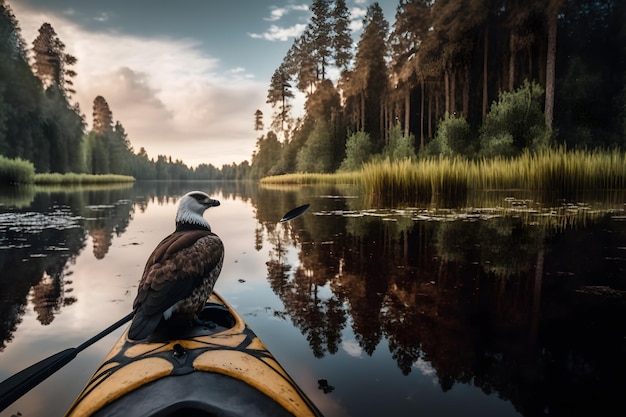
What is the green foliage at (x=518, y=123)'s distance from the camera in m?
22.6

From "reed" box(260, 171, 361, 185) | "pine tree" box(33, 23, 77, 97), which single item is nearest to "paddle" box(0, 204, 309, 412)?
"reed" box(260, 171, 361, 185)

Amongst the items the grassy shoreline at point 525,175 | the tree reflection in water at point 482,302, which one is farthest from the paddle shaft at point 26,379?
the grassy shoreline at point 525,175

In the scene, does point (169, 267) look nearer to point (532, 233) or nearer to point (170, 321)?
point (170, 321)

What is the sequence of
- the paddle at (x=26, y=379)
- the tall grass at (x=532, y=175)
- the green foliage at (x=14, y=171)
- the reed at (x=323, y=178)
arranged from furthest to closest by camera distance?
1. the reed at (x=323, y=178)
2. the green foliage at (x=14, y=171)
3. the tall grass at (x=532, y=175)
4. the paddle at (x=26, y=379)

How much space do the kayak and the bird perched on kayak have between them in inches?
6.8

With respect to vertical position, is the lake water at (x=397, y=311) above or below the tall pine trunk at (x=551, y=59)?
below

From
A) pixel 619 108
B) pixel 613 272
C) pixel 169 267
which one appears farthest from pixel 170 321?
pixel 619 108

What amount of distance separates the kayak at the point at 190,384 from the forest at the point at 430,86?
49.9ft

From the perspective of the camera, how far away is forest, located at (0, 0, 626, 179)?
24281mm

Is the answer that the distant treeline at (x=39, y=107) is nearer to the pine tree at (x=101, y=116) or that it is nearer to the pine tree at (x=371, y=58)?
the pine tree at (x=101, y=116)

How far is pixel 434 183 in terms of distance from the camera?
15.3 m

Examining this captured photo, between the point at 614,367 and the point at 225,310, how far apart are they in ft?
8.80

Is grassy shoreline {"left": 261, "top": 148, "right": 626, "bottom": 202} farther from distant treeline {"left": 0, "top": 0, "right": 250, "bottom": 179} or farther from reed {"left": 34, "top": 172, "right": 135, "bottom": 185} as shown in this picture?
reed {"left": 34, "top": 172, "right": 135, "bottom": 185}

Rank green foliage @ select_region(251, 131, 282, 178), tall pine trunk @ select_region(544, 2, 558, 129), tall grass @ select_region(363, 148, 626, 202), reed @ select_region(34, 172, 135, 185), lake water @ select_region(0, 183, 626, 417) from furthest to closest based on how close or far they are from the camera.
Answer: green foliage @ select_region(251, 131, 282, 178)
reed @ select_region(34, 172, 135, 185)
tall pine trunk @ select_region(544, 2, 558, 129)
tall grass @ select_region(363, 148, 626, 202)
lake water @ select_region(0, 183, 626, 417)
